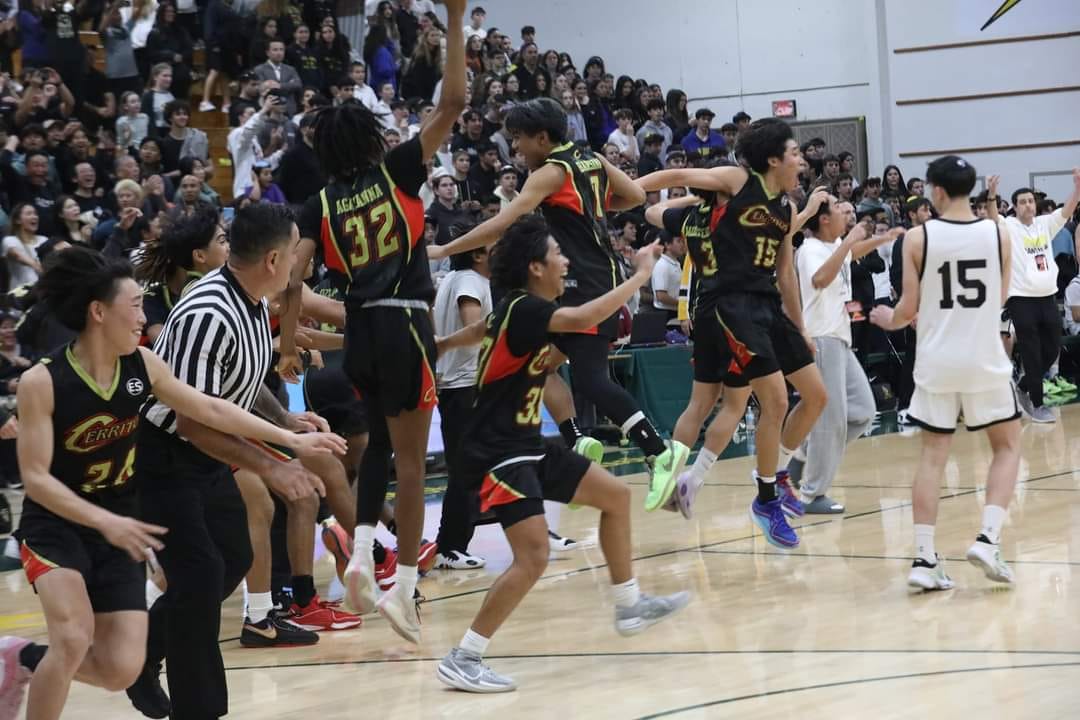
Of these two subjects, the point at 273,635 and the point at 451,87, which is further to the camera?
the point at 273,635

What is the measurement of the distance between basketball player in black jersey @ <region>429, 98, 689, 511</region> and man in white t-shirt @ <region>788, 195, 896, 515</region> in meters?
2.02

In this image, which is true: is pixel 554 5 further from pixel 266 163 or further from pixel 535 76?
pixel 266 163

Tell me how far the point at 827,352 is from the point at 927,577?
8.39 feet

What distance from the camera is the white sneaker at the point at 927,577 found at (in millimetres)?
6090

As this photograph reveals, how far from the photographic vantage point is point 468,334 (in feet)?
18.2

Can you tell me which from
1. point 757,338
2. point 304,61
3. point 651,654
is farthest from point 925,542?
point 304,61

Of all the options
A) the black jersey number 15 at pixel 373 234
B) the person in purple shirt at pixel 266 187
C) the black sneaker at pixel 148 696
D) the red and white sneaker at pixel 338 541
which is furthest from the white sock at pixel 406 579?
the person in purple shirt at pixel 266 187

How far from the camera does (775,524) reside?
7258 mm

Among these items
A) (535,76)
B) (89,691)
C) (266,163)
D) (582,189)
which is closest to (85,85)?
(266,163)

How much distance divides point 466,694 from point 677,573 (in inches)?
88.7

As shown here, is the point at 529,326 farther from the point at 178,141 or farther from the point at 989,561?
the point at 178,141

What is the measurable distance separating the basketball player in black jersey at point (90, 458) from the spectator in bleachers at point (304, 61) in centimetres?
1281

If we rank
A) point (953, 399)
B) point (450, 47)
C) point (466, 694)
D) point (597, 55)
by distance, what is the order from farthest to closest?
point (597, 55) < point (953, 399) < point (450, 47) < point (466, 694)

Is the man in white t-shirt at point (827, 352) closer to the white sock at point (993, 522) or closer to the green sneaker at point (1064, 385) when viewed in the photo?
the white sock at point (993, 522)
